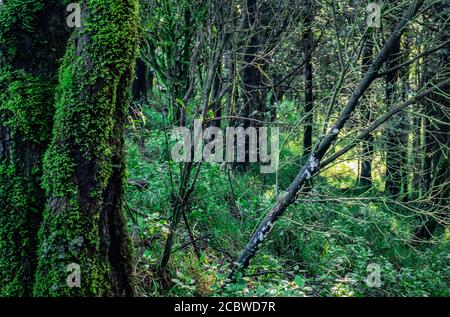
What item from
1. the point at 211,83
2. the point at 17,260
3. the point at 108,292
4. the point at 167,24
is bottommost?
the point at 108,292

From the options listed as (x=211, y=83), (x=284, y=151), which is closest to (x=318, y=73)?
(x=284, y=151)

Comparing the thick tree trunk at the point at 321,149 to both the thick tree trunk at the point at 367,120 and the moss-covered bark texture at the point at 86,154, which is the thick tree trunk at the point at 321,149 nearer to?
the thick tree trunk at the point at 367,120

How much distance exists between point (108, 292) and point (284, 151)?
9083 mm

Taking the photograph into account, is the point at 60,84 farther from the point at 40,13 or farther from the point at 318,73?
the point at 318,73

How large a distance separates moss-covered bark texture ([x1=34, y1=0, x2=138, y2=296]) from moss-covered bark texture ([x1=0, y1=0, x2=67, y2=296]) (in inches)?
5.4

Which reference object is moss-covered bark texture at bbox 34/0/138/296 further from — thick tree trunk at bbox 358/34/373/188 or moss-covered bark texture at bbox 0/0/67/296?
thick tree trunk at bbox 358/34/373/188

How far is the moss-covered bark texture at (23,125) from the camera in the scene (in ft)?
9.64

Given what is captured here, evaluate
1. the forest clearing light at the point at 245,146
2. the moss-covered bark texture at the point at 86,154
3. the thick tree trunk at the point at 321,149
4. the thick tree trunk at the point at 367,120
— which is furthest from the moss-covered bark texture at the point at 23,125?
the forest clearing light at the point at 245,146

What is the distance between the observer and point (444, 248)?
8633 millimetres

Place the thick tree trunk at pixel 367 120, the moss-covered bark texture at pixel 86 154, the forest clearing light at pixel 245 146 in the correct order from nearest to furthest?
the moss-covered bark texture at pixel 86 154
the thick tree trunk at pixel 367 120
the forest clearing light at pixel 245 146

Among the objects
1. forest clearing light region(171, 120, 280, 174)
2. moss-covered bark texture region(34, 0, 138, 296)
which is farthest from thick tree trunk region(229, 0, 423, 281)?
forest clearing light region(171, 120, 280, 174)

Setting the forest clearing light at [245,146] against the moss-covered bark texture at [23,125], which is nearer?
the moss-covered bark texture at [23,125]

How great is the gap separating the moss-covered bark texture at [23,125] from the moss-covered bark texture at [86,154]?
0.45 ft

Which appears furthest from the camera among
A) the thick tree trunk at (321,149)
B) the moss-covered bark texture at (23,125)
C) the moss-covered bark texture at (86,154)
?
the thick tree trunk at (321,149)
